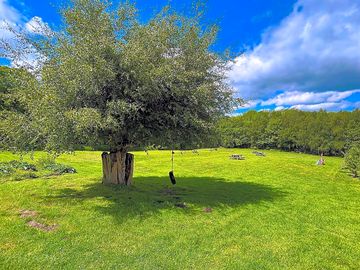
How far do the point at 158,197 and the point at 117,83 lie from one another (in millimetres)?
5193

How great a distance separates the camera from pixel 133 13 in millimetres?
12117

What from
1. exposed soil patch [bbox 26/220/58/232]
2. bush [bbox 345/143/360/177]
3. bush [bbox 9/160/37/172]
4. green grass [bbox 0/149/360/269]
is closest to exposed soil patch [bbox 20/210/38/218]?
green grass [bbox 0/149/360/269]

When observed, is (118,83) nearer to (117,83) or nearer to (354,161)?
(117,83)

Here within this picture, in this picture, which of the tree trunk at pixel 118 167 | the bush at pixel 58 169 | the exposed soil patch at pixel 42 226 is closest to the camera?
the exposed soil patch at pixel 42 226

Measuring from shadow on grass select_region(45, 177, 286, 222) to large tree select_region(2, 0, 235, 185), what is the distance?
1.55 meters

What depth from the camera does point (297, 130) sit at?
67812mm

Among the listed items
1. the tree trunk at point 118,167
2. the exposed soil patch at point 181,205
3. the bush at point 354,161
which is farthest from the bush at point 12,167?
the bush at point 354,161

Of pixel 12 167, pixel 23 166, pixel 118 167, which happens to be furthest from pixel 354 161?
pixel 12 167

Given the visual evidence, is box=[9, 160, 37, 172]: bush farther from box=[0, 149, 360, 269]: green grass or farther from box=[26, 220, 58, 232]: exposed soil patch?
box=[26, 220, 58, 232]: exposed soil patch

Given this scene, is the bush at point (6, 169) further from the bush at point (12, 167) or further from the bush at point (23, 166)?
the bush at point (23, 166)

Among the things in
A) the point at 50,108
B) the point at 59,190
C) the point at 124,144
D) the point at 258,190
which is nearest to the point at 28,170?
the point at 59,190

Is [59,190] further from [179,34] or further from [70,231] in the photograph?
[179,34]

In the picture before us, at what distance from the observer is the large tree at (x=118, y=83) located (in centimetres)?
1014

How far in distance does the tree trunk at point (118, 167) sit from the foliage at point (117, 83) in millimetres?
438
